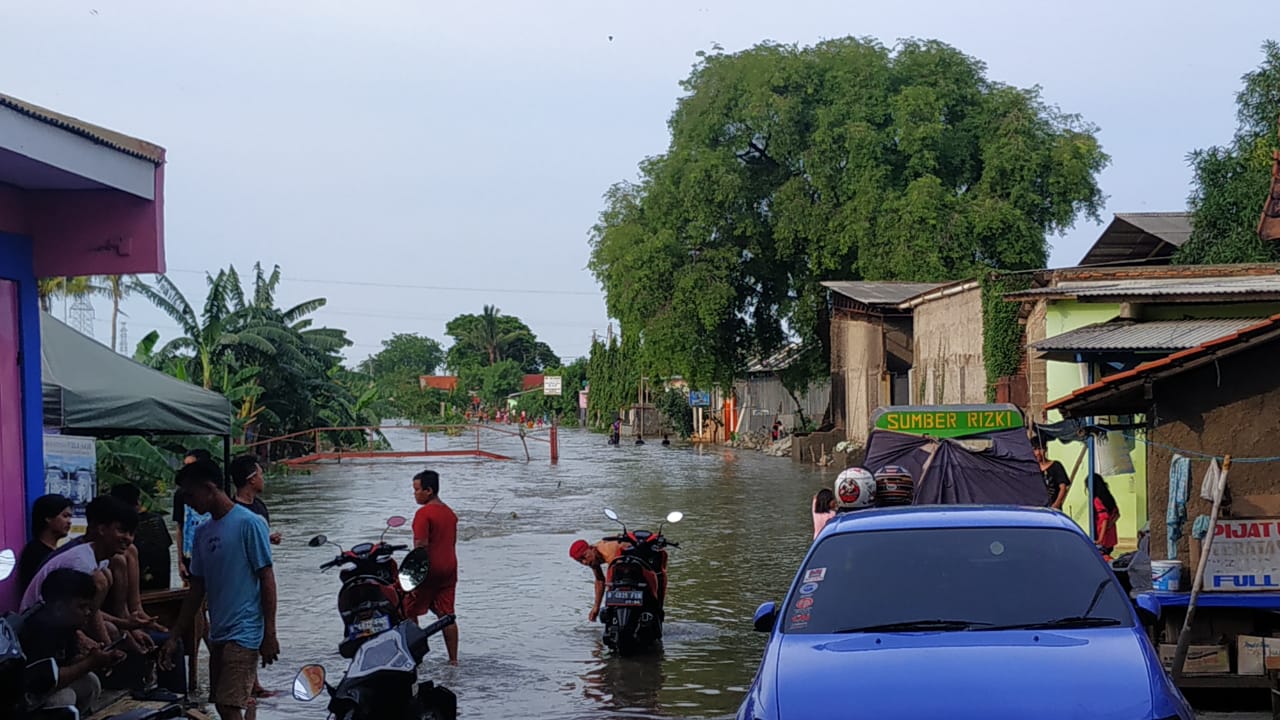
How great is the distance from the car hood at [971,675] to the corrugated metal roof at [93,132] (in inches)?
197

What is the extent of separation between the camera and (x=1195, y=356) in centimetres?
938

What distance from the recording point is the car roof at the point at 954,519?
662cm

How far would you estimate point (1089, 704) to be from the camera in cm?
495

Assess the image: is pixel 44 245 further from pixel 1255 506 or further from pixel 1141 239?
pixel 1141 239

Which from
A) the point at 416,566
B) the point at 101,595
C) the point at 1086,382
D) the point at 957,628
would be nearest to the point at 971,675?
the point at 957,628

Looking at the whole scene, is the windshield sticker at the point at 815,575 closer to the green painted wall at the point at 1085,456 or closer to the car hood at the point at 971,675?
the car hood at the point at 971,675

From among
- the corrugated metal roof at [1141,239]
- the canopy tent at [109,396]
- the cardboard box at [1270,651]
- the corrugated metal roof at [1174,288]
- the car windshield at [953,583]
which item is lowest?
the cardboard box at [1270,651]

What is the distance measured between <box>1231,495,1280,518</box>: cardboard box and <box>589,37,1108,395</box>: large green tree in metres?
31.3

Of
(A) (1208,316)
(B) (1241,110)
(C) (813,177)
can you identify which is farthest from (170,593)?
(C) (813,177)

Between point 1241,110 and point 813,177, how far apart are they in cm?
1431

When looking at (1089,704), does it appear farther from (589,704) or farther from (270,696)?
(270,696)

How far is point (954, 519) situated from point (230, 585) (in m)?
3.79

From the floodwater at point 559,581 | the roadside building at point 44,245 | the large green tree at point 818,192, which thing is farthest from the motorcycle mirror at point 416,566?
the large green tree at point 818,192

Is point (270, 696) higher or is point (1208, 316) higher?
point (1208, 316)
